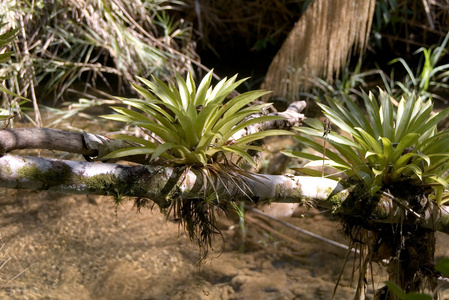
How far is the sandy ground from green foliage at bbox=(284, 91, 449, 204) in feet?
3.32

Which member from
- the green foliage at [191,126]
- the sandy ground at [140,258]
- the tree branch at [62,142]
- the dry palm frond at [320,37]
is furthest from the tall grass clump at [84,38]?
the tree branch at [62,142]

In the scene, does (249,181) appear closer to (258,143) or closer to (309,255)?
(258,143)

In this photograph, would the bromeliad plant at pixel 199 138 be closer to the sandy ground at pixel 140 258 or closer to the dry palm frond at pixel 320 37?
the sandy ground at pixel 140 258

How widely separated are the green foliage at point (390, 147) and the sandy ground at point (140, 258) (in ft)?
3.32

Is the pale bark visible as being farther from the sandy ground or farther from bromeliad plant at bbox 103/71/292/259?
the sandy ground

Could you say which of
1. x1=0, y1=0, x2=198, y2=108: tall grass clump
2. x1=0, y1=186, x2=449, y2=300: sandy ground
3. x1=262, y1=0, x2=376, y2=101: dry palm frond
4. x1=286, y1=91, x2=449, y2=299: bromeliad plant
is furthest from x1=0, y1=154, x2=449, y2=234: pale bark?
x1=0, y1=0, x2=198, y2=108: tall grass clump

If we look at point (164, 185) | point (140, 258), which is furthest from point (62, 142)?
point (140, 258)

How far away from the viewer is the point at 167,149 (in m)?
1.49

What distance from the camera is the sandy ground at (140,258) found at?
2.58m

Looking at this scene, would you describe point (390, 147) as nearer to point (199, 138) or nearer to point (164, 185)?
point (199, 138)

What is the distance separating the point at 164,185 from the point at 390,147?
68 centimetres

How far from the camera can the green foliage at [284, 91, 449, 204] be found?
156 centimetres

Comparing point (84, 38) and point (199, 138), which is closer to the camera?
point (199, 138)

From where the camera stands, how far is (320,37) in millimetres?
3000
